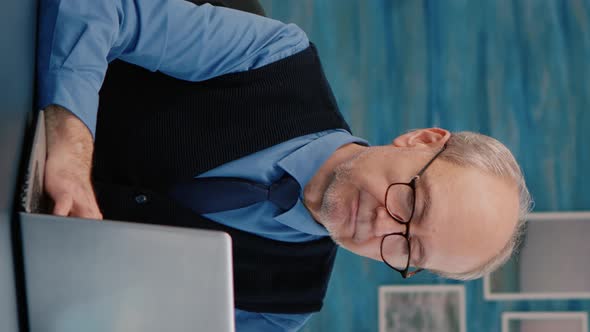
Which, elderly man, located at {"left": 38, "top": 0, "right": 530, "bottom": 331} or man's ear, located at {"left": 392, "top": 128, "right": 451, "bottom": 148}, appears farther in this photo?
man's ear, located at {"left": 392, "top": 128, "right": 451, "bottom": 148}

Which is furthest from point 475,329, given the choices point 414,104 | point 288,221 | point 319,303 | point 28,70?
point 28,70

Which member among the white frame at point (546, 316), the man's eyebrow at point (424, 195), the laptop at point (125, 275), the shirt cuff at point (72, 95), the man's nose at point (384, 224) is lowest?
the white frame at point (546, 316)

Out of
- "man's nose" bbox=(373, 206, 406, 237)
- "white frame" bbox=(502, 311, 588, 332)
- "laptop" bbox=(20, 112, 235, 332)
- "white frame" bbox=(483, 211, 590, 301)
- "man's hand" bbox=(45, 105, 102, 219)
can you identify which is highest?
"man's hand" bbox=(45, 105, 102, 219)

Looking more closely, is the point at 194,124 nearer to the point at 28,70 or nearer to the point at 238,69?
the point at 238,69

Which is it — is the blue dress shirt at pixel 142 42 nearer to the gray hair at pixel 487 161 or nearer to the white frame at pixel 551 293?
the gray hair at pixel 487 161

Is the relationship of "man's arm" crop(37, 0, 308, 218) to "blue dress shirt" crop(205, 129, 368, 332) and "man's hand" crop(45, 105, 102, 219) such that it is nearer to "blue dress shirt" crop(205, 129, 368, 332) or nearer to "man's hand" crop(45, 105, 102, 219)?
"man's hand" crop(45, 105, 102, 219)

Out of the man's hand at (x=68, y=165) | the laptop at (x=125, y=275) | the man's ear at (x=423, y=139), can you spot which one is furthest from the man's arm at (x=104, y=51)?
the man's ear at (x=423, y=139)

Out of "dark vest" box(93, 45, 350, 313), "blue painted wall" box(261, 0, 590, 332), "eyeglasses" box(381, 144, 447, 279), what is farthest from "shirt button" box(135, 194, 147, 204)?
"blue painted wall" box(261, 0, 590, 332)

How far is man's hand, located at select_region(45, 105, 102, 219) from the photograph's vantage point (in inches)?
31.0

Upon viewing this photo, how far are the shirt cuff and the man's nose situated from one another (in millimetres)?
568

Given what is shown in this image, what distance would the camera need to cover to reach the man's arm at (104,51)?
0.85m

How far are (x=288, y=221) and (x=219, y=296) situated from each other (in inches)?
29.9

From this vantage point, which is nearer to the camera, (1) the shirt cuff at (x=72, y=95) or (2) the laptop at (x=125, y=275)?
(2) the laptop at (x=125, y=275)

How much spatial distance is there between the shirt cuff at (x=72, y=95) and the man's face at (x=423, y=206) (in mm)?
510
